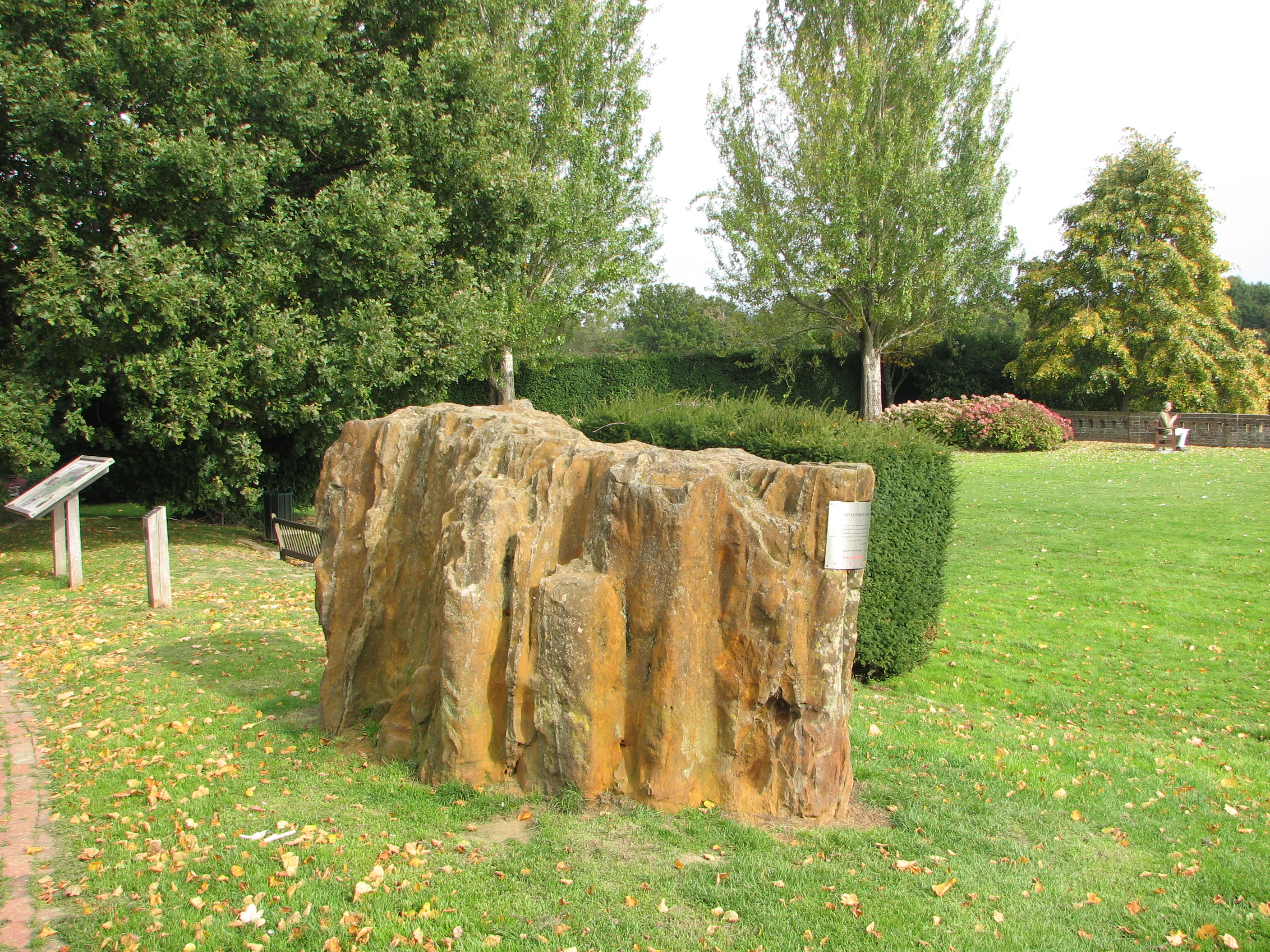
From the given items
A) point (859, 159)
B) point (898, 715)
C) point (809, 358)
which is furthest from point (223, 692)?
point (809, 358)

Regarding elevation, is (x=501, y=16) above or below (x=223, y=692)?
above

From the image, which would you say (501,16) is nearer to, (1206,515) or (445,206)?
(445,206)

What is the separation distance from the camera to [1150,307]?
28.6 meters

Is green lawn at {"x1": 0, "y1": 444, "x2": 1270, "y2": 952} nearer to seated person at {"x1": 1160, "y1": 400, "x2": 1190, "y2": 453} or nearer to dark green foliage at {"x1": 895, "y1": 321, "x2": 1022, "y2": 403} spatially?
seated person at {"x1": 1160, "y1": 400, "x2": 1190, "y2": 453}

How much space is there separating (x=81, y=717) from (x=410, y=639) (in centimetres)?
275

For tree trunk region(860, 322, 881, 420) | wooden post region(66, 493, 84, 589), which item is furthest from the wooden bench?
tree trunk region(860, 322, 881, 420)

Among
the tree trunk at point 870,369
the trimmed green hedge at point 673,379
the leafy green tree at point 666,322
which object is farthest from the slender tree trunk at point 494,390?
the leafy green tree at point 666,322

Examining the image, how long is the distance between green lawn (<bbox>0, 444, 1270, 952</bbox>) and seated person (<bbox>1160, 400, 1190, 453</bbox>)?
53.6 feet

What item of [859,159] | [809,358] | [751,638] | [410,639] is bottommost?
[410,639]

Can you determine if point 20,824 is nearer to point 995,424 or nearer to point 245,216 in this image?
point 245,216

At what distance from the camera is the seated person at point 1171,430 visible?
A: 24609mm

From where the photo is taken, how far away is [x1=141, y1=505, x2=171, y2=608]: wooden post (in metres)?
10.4

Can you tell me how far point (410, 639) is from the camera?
20.7 ft

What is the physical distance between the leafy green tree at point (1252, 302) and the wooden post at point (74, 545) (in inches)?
2558
